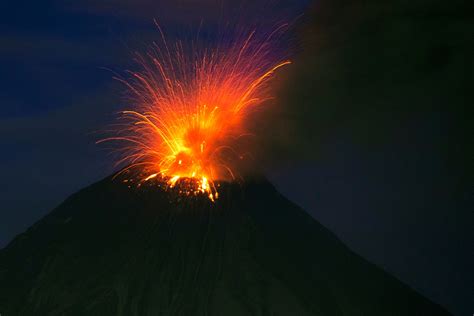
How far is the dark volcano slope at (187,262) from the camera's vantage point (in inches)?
1839

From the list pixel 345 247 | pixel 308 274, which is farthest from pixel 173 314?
pixel 345 247

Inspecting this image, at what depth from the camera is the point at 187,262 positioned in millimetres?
50000

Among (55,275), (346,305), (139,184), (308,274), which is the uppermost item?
(139,184)

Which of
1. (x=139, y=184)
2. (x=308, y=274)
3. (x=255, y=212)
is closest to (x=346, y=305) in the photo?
(x=308, y=274)

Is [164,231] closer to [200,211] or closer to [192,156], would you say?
[200,211]

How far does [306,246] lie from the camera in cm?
5694

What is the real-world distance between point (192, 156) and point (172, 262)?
28.4 feet

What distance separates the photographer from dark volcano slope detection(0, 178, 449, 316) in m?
46.7

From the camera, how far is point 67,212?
196 feet

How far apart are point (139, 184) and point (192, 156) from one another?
925cm

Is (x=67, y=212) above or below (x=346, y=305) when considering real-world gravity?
A: above

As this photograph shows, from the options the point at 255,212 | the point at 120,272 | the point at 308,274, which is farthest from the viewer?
the point at 255,212

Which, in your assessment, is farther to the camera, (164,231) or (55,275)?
(164,231)

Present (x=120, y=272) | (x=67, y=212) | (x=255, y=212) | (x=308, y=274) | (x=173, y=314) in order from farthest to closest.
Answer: (x=67, y=212), (x=255, y=212), (x=308, y=274), (x=120, y=272), (x=173, y=314)
